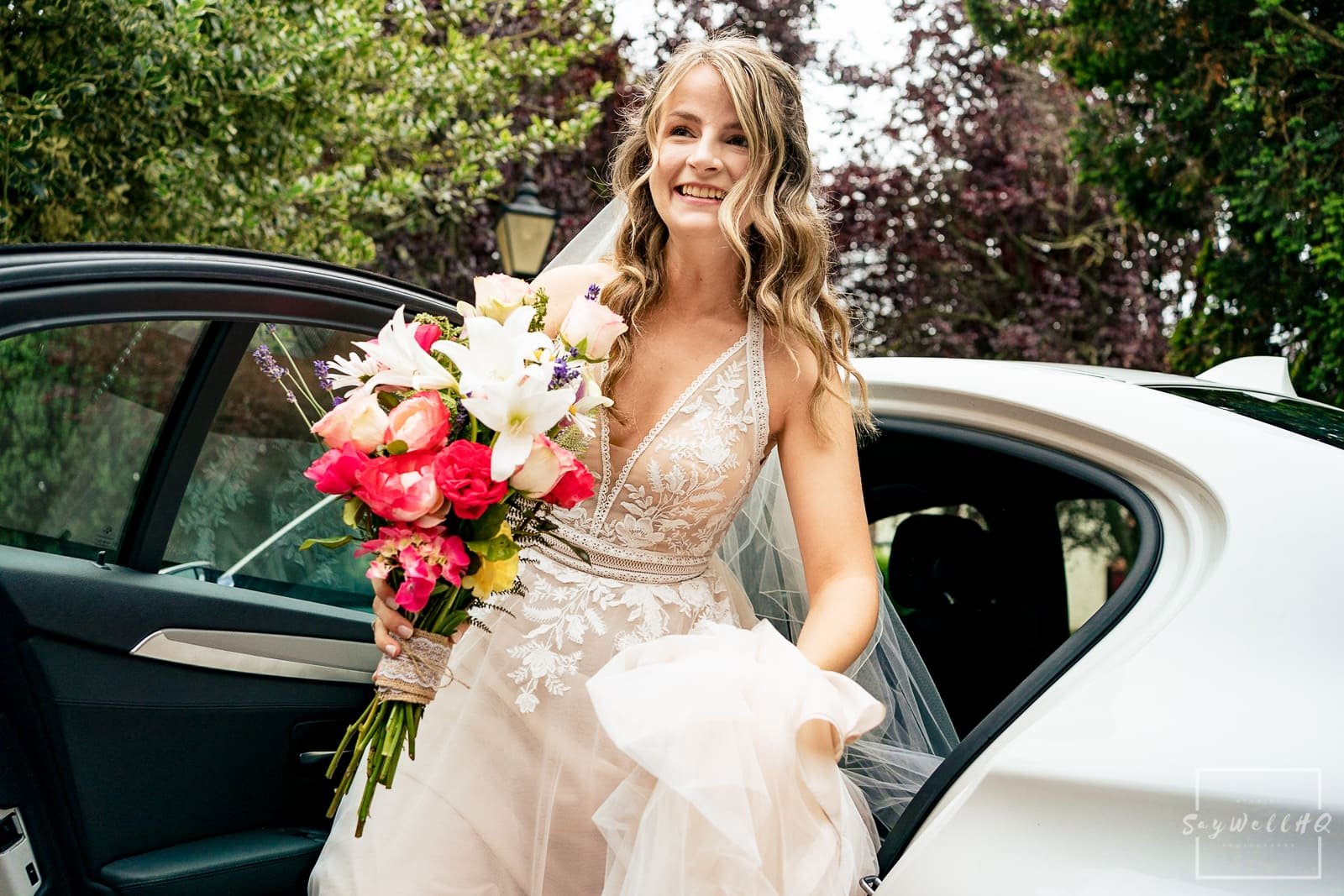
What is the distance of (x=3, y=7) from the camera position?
4242 millimetres

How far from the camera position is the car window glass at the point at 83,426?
1957 mm

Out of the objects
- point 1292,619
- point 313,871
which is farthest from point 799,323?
point 313,871

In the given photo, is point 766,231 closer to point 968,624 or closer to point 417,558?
point 417,558

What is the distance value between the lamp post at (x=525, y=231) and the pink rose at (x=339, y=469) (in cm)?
568

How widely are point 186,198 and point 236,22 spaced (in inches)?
33.4

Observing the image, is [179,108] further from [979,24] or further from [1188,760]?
[979,24]

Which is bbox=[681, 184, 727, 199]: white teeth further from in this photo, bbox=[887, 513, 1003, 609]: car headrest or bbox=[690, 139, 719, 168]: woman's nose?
bbox=[887, 513, 1003, 609]: car headrest

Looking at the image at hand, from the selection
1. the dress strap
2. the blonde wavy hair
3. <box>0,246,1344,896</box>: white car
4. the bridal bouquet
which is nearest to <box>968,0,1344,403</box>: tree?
<box>0,246,1344,896</box>: white car

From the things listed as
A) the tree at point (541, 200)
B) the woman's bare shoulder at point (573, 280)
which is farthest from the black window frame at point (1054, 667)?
the tree at point (541, 200)

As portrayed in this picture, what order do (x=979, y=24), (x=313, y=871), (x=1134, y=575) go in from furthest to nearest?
(x=979, y=24) < (x=313, y=871) < (x=1134, y=575)

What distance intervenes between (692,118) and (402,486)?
1.01 m

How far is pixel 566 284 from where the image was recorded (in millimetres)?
2301

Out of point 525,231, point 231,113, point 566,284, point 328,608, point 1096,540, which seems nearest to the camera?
point 566,284

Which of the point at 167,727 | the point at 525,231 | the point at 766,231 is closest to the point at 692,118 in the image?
the point at 766,231
